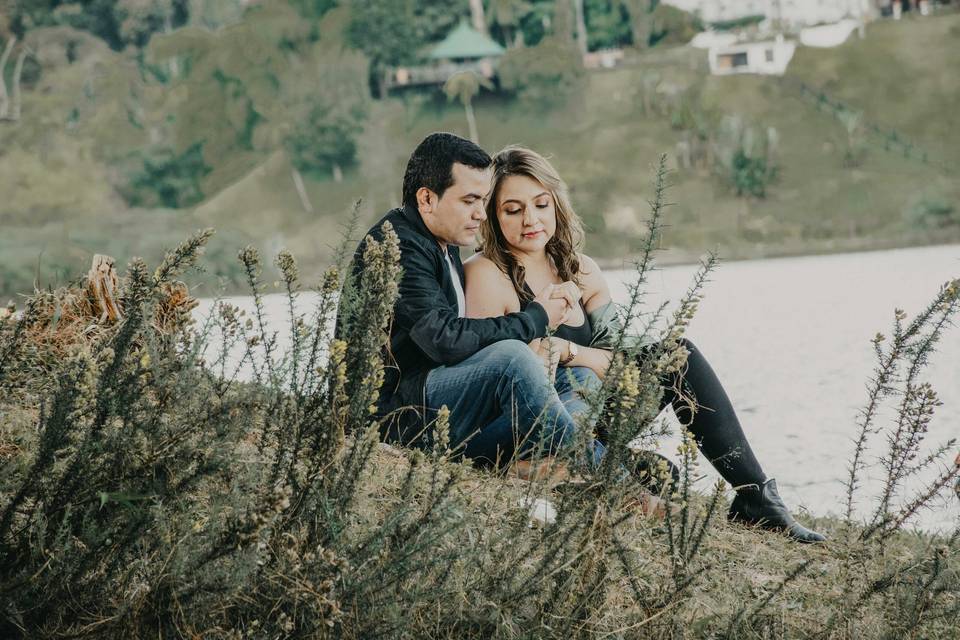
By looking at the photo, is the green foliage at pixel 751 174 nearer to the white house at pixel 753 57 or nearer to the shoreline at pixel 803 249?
the shoreline at pixel 803 249

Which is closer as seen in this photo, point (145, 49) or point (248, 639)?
point (248, 639)

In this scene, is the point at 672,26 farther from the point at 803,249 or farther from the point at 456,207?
the point at 456,207

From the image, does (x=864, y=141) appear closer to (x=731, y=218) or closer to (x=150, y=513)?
(x=731, y=218)

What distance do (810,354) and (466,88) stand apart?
76.5 ft

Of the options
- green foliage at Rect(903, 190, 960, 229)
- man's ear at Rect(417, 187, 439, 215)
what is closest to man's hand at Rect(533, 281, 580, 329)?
man's ear at Rect(417, 187, 439, 215)

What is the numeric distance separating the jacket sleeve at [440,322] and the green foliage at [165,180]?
32.3m

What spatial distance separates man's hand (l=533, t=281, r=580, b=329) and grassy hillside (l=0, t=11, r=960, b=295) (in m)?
26.1

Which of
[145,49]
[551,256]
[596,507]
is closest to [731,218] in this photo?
[145,49]

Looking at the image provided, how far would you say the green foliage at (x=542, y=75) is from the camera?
34.4 meters

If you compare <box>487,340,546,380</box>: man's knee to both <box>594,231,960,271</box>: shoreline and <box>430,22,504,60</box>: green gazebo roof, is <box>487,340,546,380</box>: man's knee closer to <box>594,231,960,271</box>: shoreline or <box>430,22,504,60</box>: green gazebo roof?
<box>594,231,960,271</box>: shoreline

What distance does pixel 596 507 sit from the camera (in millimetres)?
2150

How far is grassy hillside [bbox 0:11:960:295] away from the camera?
99.7 ft

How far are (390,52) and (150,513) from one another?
115 ft

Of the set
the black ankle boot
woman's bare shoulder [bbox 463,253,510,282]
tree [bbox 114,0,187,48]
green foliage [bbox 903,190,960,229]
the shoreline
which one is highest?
tree [bbox 114,0,187,48]
